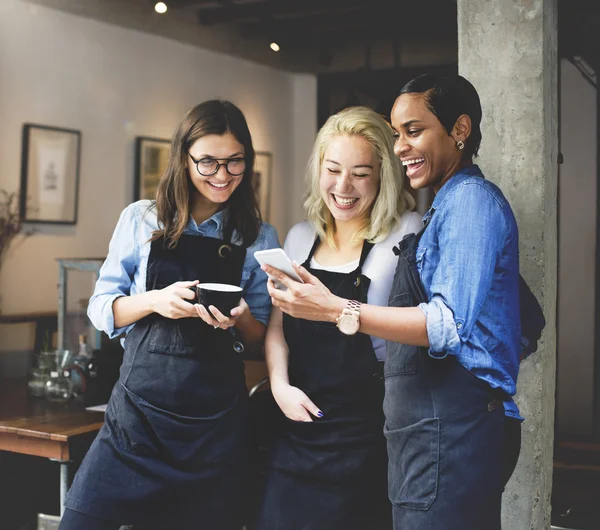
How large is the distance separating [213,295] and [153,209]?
0.47 m

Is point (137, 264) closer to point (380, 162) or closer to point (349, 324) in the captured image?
point (380, 162)

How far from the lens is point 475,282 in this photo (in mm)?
1637

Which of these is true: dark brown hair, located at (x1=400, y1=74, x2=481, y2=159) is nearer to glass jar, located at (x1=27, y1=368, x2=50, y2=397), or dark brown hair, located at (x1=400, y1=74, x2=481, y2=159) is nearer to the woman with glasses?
the woman with glasses

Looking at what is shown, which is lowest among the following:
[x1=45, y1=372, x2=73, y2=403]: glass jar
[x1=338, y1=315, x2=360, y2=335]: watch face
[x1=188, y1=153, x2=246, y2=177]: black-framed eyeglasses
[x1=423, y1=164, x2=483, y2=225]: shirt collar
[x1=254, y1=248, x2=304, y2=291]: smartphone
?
[x1=45, y1=372, x2=73, y2=403]: glass jar

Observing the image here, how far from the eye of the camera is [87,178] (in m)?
6.35

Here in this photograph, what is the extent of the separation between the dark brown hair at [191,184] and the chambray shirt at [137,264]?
0.03 meters

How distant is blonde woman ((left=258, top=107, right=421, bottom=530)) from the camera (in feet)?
7.01

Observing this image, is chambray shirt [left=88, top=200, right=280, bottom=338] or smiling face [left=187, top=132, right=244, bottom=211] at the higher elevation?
smiling face [left=187, top=132, right=244, bottom=211]

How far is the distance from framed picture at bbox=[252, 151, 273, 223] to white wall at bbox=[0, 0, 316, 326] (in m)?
0.22

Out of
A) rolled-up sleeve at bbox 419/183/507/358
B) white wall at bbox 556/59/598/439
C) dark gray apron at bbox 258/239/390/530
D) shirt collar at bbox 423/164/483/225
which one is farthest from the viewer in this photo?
white wall at bbox 556/59/598/439

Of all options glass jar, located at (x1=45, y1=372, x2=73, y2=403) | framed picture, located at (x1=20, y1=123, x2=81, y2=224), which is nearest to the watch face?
glass jar, located at (x1=45, y1=372, x2=73, y2=403)

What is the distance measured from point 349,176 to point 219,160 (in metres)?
0.37

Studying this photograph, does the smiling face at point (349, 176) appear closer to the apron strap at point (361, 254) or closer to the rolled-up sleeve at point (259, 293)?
the apron strap at point (361, 254)

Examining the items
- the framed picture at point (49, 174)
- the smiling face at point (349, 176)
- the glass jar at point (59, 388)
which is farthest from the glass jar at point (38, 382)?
the framed picture at point (49, 174)
